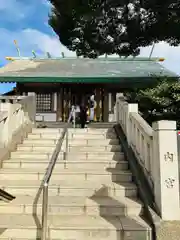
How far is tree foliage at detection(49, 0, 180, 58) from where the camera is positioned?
718 centimetres

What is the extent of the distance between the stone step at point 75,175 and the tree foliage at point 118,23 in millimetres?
4865

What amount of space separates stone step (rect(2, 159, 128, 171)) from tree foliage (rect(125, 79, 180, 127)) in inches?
103

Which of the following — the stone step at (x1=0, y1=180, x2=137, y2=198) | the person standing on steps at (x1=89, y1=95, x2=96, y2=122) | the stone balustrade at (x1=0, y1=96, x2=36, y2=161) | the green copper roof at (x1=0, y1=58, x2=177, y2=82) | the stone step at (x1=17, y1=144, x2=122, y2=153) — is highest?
the green copper roof at (x1=0, y1=58, x2=177, y2=82)

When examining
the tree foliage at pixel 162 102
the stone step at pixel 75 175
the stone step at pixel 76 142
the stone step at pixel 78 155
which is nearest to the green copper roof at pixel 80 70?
→ the tree foliage at pixel 162 102

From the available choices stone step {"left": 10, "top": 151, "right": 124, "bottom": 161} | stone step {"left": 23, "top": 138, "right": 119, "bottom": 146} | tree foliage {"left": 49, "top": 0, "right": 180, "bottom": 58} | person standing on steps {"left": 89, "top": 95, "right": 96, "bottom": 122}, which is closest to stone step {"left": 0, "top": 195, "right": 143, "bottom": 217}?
stone step {"left": 10, "top": 151, "right": 124, "bottom": 161}

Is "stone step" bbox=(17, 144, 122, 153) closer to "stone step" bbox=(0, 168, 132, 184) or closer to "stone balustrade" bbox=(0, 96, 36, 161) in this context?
"stone balustrade" bbox=(0, 96, 36, 161)

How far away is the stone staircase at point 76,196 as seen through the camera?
3.67 m

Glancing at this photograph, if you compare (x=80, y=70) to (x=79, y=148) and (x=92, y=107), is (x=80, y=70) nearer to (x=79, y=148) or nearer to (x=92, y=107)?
(x=92, y=107)

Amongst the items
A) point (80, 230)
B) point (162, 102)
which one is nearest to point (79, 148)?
point (162, 102)

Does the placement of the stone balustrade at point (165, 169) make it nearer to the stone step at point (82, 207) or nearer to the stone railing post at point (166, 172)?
the stone railing post at point (166, 172)

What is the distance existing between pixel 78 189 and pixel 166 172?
1882mm

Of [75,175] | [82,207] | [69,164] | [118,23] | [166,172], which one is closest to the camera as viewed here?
[166,172]

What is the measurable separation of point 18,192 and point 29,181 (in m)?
0.39

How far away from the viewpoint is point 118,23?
318 inches
